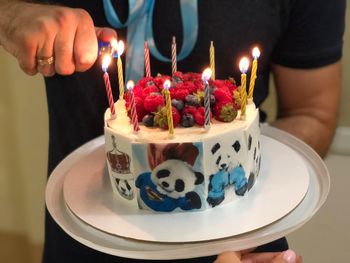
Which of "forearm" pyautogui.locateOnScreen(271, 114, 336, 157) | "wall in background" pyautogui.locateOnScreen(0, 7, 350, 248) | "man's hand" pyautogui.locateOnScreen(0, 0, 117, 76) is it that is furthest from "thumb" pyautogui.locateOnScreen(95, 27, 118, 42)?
"wall in background" pyautogui.locateOnScreen(0, 7, 350, 248)

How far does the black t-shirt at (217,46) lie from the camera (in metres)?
1.12

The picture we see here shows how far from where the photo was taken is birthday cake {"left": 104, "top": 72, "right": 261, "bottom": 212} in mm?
759

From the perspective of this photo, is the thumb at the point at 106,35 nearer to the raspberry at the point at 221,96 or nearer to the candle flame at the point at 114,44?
the candle flame at the point at 114,44

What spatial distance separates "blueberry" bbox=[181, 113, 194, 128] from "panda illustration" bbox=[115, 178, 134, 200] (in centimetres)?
12

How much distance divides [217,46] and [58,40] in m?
0.41

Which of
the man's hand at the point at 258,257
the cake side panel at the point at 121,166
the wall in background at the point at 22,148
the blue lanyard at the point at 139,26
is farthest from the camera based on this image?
the wall in background at the point at 22,148

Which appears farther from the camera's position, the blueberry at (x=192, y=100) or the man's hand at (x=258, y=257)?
the blueberry at (x=192, y=100)

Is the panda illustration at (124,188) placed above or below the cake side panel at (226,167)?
below

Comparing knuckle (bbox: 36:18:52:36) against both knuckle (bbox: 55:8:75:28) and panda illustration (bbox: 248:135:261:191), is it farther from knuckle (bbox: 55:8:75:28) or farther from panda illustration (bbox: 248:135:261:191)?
panda illustration (bbox: 248:135:261:191)

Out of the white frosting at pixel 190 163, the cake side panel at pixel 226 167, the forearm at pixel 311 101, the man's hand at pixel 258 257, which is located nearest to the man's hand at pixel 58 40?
the white frosting at pixel 190 163

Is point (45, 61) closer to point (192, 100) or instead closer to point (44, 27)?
point (44, 27)

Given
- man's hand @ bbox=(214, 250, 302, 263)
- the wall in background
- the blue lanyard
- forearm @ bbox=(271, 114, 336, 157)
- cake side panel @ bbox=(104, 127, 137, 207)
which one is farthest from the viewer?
the wall in background

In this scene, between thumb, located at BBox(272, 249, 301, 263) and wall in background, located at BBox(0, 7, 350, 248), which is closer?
thumb, located at BBox(272, 249, 301, 263)

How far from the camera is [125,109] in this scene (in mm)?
853
